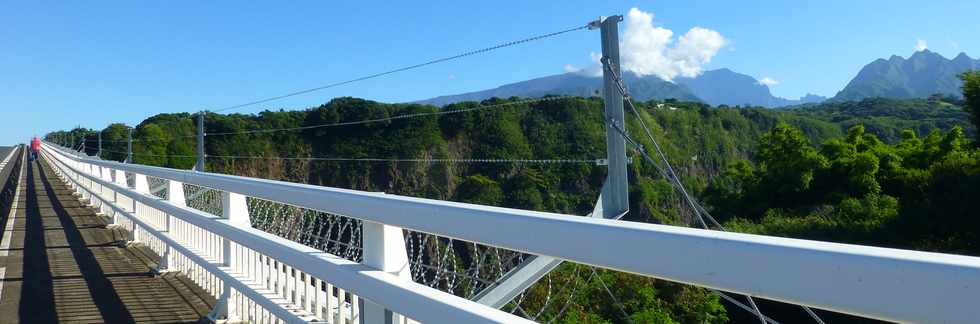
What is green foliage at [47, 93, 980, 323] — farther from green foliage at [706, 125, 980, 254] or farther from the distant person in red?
the distant person in red

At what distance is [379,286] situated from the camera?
73.9 inches

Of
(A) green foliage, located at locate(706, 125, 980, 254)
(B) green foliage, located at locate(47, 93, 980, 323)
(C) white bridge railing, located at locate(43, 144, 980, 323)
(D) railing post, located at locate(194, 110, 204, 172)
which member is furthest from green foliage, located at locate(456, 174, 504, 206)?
(C) white bridge railing, located at locate(43, 144, 980, 323)

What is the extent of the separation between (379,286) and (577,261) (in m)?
0.77

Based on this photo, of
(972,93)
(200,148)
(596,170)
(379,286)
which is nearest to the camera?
(379,286)

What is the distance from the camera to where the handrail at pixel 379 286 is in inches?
58.4

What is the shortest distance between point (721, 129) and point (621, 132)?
7186 centimetres

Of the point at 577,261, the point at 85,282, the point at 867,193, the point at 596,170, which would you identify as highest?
the point at 577,261

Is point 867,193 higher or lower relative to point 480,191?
lower

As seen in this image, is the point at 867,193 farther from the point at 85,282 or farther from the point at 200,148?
the point at 85,282

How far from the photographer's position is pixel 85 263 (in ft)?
19.0

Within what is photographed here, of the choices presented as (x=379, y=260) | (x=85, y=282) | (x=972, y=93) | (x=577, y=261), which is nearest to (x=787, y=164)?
(x=972, y=93)

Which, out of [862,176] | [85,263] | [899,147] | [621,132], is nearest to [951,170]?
[862,176]

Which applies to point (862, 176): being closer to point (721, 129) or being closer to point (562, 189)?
point (562, 189)

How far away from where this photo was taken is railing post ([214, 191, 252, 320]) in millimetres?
3488
